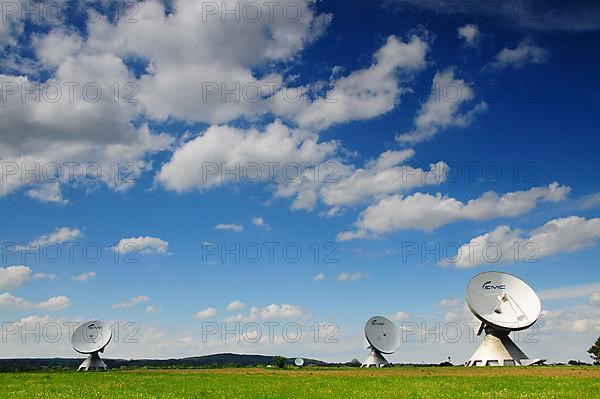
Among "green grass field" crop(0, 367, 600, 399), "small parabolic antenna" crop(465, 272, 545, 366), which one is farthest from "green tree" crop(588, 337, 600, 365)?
"green grass field" crop(0, 367, 600, 399)

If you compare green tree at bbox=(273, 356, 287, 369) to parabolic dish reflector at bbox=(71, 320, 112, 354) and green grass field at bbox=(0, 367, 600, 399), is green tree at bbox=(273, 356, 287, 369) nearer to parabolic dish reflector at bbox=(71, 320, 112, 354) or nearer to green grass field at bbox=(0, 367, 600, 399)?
parabolic dish reflector at bbox=(71, 320, 112, 354)

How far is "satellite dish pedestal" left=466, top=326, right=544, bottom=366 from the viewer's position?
322 feet

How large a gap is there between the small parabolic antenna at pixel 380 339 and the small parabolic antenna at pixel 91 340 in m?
56.0

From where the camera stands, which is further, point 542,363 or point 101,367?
point 101,367

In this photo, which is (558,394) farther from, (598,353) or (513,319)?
(598,353)

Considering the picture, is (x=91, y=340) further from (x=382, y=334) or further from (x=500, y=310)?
(x=500, y=310)

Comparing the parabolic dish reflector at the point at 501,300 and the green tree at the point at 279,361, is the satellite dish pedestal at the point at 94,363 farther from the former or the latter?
the parabolic dish reflector at the point at 501,300

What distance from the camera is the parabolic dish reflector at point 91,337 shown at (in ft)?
400

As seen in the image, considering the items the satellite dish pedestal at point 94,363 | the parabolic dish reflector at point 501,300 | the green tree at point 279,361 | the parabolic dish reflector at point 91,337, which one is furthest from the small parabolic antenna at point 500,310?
the satellite dish pedestal at point 94,363

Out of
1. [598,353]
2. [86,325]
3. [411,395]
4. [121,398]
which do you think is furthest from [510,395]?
[598,353]

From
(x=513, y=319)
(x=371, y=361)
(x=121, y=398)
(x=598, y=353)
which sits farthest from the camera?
(x=598, y=353)

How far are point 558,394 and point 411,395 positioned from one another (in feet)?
24.5

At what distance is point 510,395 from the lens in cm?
2931

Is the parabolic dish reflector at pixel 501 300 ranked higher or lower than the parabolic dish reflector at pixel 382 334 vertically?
higher
